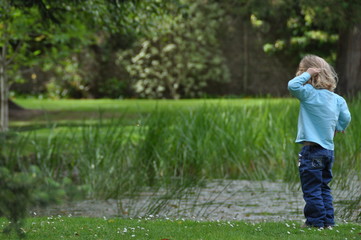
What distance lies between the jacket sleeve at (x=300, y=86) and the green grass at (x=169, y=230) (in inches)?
34.5

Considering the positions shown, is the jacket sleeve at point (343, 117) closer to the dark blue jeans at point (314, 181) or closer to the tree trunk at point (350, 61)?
the dark blue jeans at point (314, 181)

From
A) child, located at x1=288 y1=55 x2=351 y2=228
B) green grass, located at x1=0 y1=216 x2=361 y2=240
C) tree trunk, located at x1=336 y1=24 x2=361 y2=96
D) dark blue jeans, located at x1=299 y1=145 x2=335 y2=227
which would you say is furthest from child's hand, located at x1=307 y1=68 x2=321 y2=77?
tree trunk, located at x1=336 y1=24 x2=361 y2=96

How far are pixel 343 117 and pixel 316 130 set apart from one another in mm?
268

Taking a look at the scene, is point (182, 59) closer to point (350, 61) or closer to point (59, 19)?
point (350, 61)

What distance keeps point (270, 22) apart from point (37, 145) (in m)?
12.9

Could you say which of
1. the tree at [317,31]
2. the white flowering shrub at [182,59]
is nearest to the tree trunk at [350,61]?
the tree at [317,31]

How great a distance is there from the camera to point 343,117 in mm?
4348

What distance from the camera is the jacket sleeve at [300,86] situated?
13.5ft

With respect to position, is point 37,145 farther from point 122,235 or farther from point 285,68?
point 285,68

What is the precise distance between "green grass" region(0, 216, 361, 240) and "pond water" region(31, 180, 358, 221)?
752 millimetres

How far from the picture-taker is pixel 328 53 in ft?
60.2

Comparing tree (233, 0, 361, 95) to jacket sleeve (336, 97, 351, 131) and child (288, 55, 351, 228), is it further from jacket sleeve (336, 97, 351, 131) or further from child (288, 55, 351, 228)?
child (288, 55, 351, 228)

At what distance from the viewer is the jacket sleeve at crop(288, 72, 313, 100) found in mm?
4109

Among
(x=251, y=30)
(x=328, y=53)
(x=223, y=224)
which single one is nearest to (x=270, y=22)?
(x=251, y=30)
